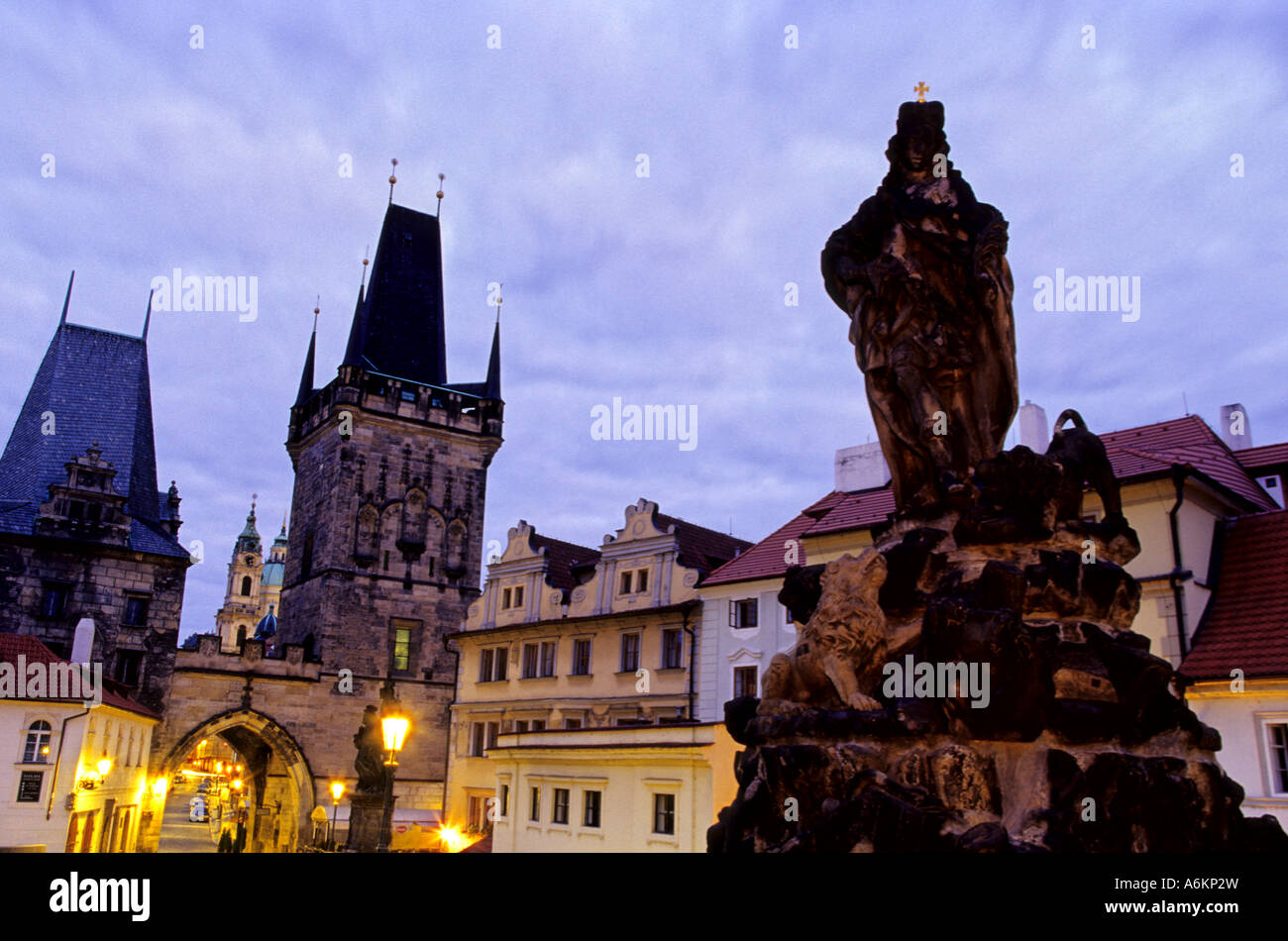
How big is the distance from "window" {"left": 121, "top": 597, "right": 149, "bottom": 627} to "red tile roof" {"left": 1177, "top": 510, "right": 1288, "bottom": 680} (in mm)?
36656

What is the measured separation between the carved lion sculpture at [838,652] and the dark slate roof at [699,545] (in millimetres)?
23097

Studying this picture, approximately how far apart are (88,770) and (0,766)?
2876 mm

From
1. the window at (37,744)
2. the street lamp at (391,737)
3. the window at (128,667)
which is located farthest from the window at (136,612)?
the street lamp at (391,737)

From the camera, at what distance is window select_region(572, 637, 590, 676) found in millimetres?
32281

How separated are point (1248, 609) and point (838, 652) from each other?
506 inches

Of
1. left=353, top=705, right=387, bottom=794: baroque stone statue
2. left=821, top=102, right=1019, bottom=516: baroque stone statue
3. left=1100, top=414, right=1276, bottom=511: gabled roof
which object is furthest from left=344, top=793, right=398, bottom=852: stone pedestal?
left=1100, top=414, right=1276, bottom=511: gabled roof

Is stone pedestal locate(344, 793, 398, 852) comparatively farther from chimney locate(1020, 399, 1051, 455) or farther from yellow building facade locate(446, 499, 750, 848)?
chimney locate(1020, 399, 1051, 455)

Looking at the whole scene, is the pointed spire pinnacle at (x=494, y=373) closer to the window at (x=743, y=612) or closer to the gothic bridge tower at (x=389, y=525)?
the gothic bridge tower at (x=389, y=525)

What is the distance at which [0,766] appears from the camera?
90.3ft

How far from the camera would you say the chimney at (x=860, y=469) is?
2631 centimetres

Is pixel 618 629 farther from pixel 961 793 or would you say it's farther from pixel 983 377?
pixel 961 793

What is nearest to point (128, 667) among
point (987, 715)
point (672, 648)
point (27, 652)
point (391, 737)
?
point (27, 652)
